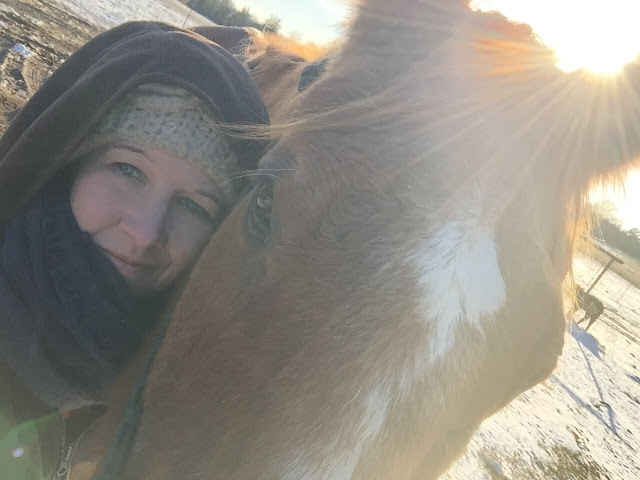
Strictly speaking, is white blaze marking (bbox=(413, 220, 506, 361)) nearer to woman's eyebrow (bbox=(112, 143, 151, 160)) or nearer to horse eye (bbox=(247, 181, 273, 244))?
horse eye (bbox=(247, 181, 273, 244))

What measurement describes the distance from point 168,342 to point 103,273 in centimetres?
39

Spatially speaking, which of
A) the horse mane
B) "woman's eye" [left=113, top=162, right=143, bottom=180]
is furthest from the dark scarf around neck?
the horse mane

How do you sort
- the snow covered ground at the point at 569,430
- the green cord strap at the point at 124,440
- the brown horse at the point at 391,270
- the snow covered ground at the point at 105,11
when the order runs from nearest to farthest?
the brown horse at the point at 391,270 < the green cord strap at the point at 124,440 < the snow covered ground at the point at 569,430 < the snow covered ground at the point at 105,11

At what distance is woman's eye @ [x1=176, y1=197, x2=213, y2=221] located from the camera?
4.79 ft

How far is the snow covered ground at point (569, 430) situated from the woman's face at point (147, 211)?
4.91ft

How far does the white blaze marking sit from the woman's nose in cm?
80

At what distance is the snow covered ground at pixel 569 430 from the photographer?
3.41 metres

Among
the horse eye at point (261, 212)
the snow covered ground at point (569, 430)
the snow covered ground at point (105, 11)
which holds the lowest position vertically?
the snow covered ground at point (569, 430)

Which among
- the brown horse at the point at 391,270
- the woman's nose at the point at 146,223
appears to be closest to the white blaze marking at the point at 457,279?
the brown horse at the point at 391,270

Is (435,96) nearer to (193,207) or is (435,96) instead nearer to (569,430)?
(193,207)

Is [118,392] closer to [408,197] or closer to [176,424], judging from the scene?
[176,424]

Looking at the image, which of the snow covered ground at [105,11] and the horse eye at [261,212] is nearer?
the horse eye at [261,212]

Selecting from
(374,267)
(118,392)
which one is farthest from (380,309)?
(118,392)

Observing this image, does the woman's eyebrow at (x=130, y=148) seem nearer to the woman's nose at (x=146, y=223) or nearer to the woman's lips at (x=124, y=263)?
the woman's nose at (x=146, y=223)
